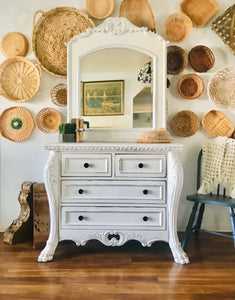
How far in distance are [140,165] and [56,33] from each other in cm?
148

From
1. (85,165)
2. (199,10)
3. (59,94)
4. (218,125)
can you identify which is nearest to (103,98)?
(59,94)

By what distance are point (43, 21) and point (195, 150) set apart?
1.83m

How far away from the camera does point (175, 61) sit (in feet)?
8.14

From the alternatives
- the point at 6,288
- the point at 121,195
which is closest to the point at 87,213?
the point at 121,195

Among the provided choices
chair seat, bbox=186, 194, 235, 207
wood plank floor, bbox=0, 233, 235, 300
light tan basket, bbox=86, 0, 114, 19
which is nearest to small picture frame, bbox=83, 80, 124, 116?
light tan basket, bbox=86, 0, 114, 19

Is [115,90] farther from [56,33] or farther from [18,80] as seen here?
[18,80]

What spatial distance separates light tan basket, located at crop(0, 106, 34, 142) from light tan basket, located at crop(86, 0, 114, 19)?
3.53 ft

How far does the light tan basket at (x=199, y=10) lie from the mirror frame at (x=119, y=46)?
0.41 meters

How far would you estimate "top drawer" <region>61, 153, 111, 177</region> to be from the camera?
6.36 feet

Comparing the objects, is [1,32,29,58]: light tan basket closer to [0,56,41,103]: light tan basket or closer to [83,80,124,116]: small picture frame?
Result: [0,56,41,103]: light tan basket

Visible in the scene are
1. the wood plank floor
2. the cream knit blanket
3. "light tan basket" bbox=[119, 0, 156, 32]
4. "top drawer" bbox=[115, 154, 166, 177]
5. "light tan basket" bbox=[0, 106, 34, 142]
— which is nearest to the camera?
the wood plank floor

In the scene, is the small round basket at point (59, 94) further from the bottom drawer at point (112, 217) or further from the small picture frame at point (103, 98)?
the bottom drawer at point (112, 217)

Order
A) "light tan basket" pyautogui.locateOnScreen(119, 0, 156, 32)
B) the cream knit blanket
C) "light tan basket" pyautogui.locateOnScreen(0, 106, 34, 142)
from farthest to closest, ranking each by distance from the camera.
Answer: "light tan basket" pyautogui.locateOnScreen(0, 106, 34, 142) < "light tan basket" pyautogui.locateOnScreen(119, 0, 156, 32) < the cream knit blanket

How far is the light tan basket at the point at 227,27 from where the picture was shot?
8.06 ft
